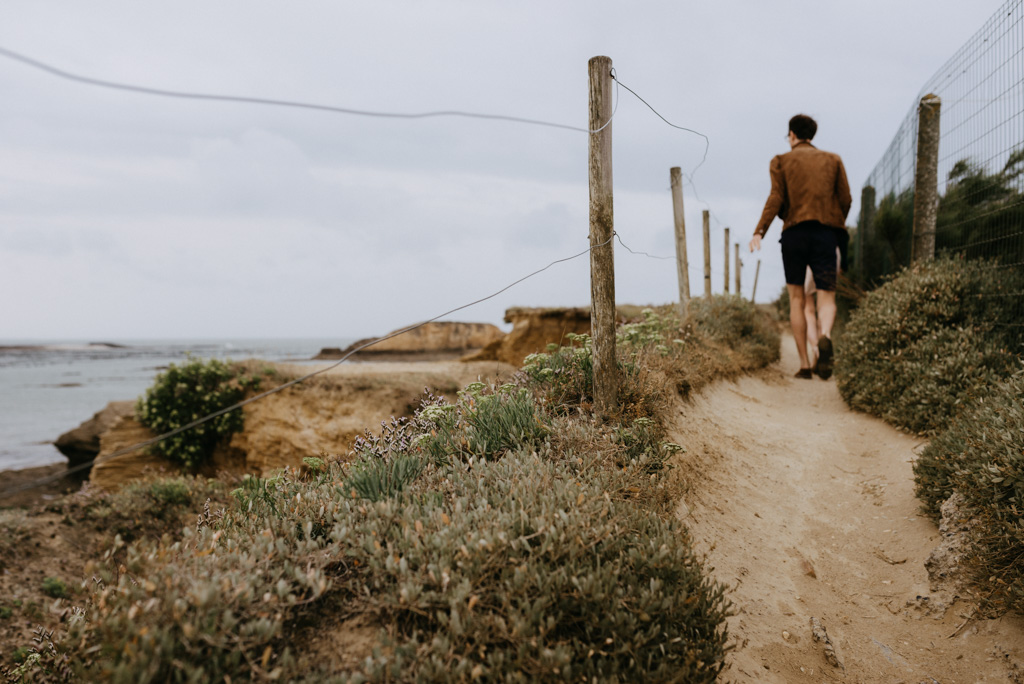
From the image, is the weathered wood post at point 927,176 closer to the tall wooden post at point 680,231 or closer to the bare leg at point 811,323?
the bare leg at point 811,323

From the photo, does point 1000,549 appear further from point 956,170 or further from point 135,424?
point 135,424

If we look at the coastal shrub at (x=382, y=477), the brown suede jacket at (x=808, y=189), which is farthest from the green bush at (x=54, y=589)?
the brown suede jacket at (x=808, y=189)

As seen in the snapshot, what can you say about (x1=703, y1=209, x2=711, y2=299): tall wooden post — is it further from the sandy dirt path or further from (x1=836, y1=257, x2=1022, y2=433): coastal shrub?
the sandy dirt path

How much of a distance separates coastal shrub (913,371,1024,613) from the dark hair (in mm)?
5248

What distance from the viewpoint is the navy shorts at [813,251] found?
788cm

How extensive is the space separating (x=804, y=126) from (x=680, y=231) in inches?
92.9

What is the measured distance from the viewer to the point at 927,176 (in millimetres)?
7484

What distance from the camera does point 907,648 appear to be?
3320 millimetres

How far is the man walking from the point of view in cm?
775

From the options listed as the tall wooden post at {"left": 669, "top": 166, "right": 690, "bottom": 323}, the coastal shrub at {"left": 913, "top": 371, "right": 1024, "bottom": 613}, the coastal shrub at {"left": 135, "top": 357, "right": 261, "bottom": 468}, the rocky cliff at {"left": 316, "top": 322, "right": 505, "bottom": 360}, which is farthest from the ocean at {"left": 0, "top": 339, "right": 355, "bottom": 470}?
the coastal shrub at {"left": 913, "top": 371, "right": 1024, "bottom": 613}

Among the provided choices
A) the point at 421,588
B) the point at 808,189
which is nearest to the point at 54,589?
the point at 421,588

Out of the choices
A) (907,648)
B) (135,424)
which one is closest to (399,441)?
(907,648)

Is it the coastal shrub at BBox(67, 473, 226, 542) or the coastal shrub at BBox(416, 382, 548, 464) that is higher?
the coastal shrub at BBox(416, 382, 548, 464)

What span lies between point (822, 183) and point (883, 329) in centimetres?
238
